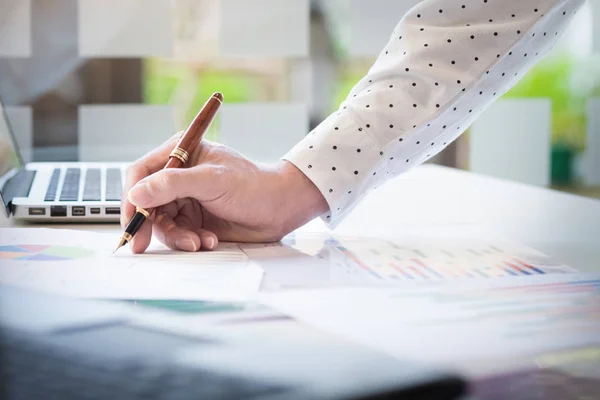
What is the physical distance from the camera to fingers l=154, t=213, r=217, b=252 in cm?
83

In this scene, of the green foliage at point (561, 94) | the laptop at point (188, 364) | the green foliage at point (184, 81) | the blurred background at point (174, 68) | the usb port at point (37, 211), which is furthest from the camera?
the green foliage at point (561, 94)

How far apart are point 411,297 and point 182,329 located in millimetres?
194

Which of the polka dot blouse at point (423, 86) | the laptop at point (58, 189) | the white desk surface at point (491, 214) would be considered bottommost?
the white desk surface at point (491, 214)

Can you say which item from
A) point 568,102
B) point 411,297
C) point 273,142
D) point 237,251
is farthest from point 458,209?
point 568,102

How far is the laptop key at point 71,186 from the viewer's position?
39.8 inches

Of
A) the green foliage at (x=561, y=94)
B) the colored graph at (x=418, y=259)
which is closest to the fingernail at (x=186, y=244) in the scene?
the colored graph at (x=418, y=259)

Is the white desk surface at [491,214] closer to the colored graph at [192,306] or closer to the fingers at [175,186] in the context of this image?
the fingers at [175,186]

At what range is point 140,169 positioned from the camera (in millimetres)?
870

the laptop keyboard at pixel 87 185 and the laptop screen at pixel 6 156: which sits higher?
the laptop screen at pixel 6 156

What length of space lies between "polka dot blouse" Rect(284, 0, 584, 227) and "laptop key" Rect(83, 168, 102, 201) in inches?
11.4

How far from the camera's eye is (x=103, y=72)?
2668 mm

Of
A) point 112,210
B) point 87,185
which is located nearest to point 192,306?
point 112,210

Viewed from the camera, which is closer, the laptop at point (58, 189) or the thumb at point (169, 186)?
the thumb at point (169, 186)

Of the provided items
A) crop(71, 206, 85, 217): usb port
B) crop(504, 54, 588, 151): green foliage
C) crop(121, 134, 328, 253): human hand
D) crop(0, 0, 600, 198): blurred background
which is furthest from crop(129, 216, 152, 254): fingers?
crop(504, 54, 588, 151): green foliage
